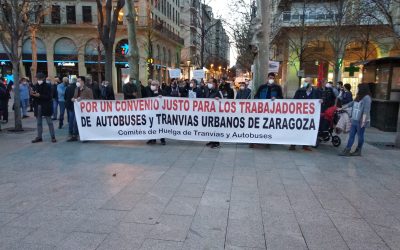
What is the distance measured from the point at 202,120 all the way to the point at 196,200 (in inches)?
176

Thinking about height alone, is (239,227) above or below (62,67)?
below

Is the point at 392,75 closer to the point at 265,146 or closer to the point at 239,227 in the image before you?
the point at 265,146

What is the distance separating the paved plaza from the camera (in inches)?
163

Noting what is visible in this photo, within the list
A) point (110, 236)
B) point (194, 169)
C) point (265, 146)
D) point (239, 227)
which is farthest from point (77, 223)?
point (265, 146)

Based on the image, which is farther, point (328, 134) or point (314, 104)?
point (328, 134)

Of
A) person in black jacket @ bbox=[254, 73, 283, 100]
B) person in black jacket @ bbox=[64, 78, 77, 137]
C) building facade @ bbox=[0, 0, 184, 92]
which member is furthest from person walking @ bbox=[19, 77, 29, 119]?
building facade @ bbox=[0, 0, 184, 92]

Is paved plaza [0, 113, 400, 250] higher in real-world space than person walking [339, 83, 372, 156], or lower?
lower

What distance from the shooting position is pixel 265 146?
32.0ft

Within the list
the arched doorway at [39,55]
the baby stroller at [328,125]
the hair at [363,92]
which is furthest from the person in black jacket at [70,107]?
the arched doorway at [39,55]

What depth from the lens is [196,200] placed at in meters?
5.40

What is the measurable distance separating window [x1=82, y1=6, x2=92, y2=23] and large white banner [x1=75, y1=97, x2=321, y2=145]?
4014 centimetres

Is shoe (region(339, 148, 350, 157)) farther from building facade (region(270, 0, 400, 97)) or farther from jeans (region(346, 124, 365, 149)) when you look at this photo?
building facade (region(270, 0, 400, 97))

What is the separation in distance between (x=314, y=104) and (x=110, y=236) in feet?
22.1

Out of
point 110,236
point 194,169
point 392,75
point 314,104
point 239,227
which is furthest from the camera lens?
point 392,75
